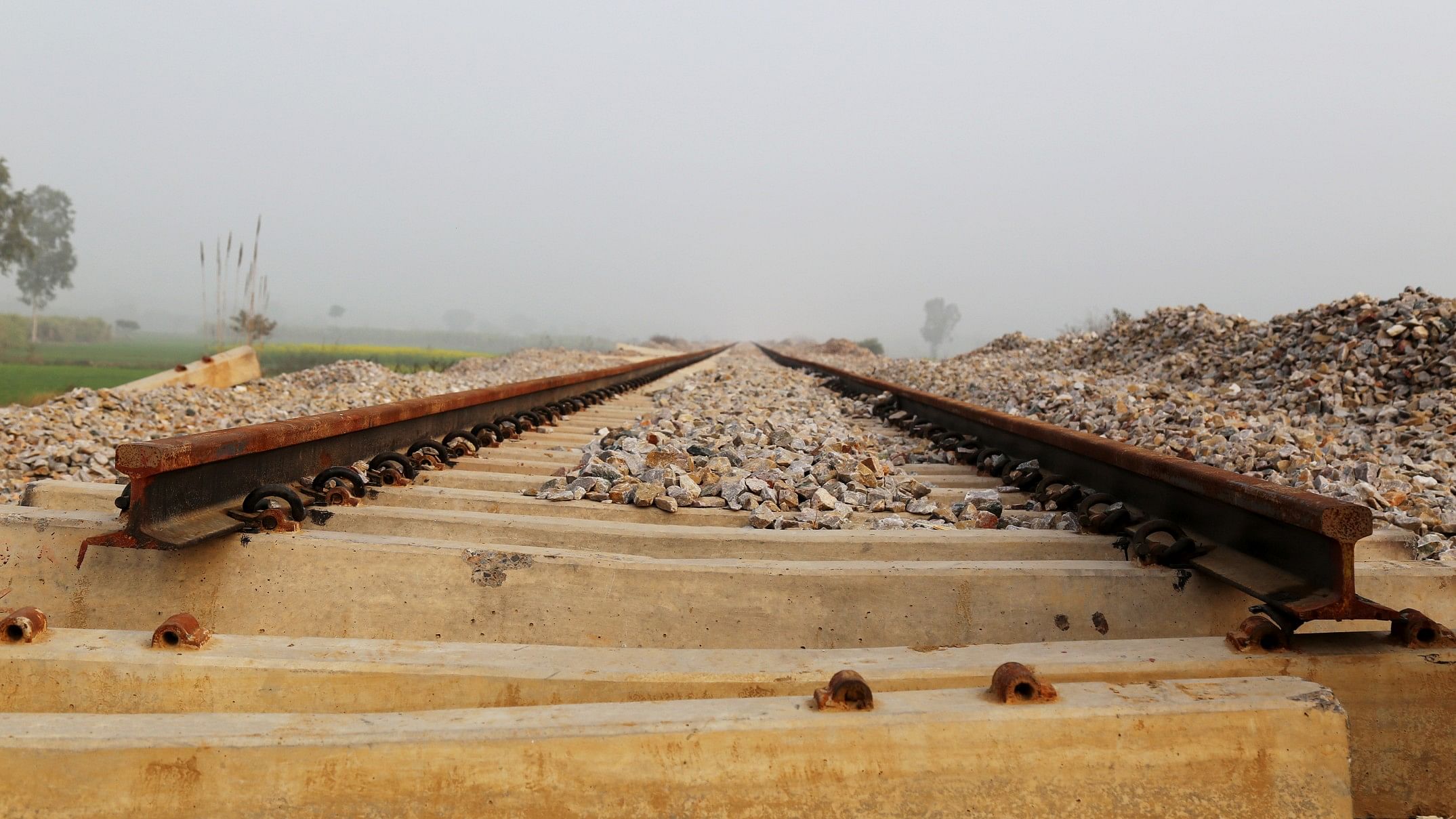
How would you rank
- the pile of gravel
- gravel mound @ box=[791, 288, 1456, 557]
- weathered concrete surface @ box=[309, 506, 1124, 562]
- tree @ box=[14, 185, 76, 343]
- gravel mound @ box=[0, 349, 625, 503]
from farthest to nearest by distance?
tree @ box=[14, 185, 76, 343] < gravel mound @ box=[0, 349, 625, 503] < gravel mound @ box=[791, 288, 1456, 557] < the pile of gravel < weathered concrete surface @ box=[309, 506, 1124, 562]

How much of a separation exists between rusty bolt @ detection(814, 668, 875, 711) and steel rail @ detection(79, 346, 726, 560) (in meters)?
1.42

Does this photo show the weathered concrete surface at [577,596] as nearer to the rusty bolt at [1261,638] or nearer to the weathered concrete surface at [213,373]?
the rusty bolt at [1261,638]

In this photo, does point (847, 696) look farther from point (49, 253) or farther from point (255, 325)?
point (49, 253)

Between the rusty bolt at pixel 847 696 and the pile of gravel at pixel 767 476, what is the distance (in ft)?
3.74

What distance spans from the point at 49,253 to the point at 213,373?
91.5 metres

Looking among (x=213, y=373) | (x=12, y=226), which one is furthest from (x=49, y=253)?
(x=213, y=373)

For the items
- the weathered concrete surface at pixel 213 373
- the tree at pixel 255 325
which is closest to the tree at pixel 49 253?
the tree at pixel 255 325

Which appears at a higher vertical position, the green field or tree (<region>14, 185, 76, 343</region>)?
tree (<region>14, 185, 76, 343</region>)

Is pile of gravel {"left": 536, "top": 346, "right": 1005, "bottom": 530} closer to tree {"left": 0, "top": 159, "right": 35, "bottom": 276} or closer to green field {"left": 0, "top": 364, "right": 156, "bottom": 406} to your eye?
green field {"left": 0, "top": 364, "right": 156, "bottom": 406}

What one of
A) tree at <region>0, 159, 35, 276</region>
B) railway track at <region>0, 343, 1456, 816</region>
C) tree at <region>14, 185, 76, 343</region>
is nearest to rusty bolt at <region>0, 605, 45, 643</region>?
railway track at <region>0, 343, 1456, 816</region>

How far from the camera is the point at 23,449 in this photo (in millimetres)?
4531

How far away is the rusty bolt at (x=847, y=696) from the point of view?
118cm

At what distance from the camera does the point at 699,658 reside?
4.84 ft

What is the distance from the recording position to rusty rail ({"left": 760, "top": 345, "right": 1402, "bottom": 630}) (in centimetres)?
146
